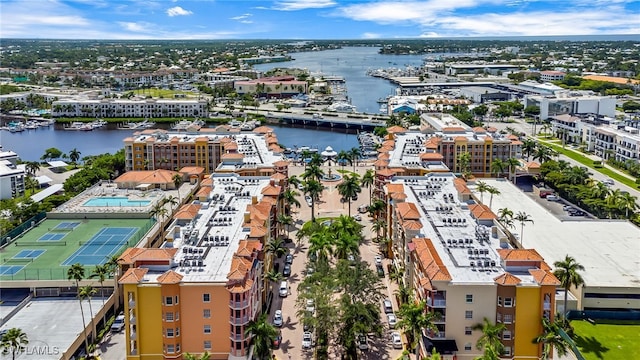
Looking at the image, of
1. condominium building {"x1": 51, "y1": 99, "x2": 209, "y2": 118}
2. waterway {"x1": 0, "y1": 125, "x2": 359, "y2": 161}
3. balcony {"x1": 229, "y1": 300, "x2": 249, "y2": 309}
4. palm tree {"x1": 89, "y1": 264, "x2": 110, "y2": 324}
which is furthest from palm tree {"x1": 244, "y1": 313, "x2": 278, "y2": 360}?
condominium building {"x1": 51, "y1": 99, "x2": 209, "y2": 118}

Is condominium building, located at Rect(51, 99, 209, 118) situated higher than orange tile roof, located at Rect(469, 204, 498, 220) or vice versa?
condominium building, located at Rect(51, 99, 209, 118)

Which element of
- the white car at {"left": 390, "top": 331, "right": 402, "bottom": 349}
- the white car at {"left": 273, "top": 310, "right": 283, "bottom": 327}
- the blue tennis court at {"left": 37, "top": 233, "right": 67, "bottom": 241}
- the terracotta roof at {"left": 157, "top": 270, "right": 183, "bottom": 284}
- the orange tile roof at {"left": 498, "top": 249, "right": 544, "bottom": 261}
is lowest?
the white car at {"left": 390, "top": 331, "right": 402, "bottom": 349}

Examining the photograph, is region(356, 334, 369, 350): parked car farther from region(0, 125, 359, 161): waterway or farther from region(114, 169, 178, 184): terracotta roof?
region(0, 125, 359, 161): waterway

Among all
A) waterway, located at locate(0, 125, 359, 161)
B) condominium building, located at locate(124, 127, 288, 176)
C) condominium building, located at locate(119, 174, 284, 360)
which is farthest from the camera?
waterway, located at locate(0, 125, 359, 161)

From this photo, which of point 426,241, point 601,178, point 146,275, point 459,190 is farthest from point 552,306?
point 601,178

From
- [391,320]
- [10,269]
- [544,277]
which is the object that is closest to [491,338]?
[544,277]

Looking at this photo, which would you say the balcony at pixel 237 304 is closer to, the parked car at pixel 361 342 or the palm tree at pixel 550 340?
the parked car at pixel 361 342
